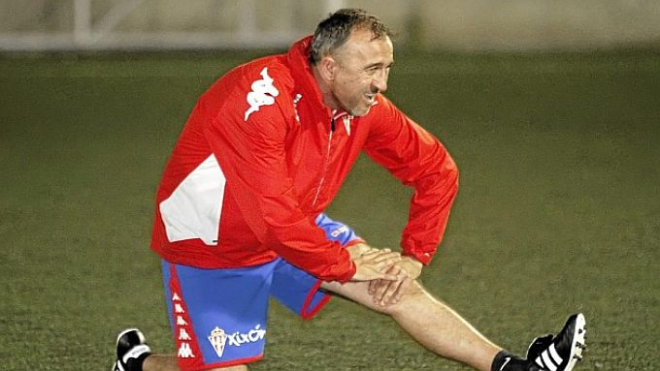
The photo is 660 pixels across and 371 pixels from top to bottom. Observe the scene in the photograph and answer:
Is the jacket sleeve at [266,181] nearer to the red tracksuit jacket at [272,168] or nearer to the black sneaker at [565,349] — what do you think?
the red tracksuit jacket at [272,168]

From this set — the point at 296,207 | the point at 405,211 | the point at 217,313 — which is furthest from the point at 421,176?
the point at 405,211

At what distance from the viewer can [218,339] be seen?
12.5 ft

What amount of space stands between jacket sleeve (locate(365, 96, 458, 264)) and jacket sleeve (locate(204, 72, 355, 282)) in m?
0.49

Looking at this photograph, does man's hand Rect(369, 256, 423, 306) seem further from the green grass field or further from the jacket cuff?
the green grass field

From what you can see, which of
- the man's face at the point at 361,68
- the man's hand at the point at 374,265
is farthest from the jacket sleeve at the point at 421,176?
the man's face at the point at 361,68

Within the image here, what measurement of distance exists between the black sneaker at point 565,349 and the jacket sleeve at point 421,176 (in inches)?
20.5

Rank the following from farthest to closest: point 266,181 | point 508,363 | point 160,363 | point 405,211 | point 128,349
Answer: point 405,211 < point 128,349 < point 160,363 < point 508,363 < point 266,181

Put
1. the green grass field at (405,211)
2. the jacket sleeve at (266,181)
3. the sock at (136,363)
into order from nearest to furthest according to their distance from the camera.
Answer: the jacket sleeve at (266,181)
the sock at (136,363)
the green grass field at (405,211)

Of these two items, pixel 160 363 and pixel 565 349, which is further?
pixel 160 363

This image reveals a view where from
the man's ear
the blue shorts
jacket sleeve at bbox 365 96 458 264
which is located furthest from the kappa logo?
the man's ear

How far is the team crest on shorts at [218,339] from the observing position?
3818mm

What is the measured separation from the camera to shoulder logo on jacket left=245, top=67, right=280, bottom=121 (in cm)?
354

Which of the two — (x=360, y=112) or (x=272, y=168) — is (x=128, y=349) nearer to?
(x=272, y=168)

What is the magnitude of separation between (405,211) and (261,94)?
3.74m
